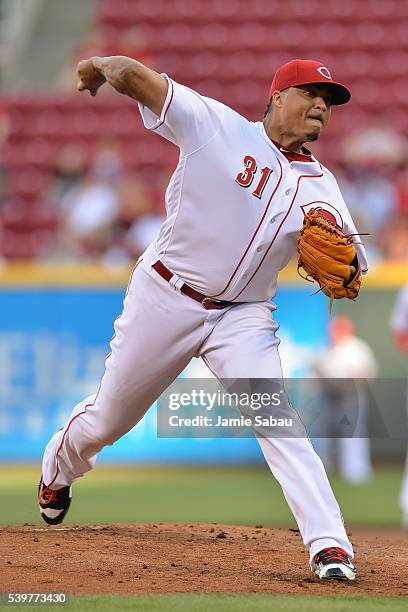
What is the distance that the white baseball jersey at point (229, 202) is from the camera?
4289mm

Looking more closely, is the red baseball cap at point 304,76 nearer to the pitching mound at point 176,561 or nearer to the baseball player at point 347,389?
the pitching mound at point 176,561

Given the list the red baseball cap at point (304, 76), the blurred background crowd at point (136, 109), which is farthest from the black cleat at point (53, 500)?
the blurred background crowd at point (136, 109)

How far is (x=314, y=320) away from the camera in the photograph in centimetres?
1009

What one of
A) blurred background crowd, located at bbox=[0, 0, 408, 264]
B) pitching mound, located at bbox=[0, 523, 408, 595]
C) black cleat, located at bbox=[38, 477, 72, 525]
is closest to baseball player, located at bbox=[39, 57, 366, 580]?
pitching mound, located at bbox=[0, 523, 408, 595]

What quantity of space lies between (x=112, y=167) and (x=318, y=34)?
3.46 m

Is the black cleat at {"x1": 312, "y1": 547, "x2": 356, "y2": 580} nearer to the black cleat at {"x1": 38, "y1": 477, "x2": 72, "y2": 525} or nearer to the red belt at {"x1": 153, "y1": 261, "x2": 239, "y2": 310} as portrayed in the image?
the red belt at {"x1": 153, "y1": 261, "x2": 239, "y2": 310}

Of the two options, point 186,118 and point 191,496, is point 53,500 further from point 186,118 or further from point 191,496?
point 191,496

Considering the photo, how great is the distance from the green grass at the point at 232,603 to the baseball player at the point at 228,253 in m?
0.27

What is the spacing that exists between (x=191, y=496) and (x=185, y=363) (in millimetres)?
4159

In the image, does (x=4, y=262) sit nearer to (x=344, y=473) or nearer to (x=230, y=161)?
(x=344, y=473)

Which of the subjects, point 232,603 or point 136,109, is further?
point 136,109

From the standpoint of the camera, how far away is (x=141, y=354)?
177 inches

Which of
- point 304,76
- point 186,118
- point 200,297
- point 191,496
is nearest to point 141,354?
point 200,297

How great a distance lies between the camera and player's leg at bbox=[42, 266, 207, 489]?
447cm
